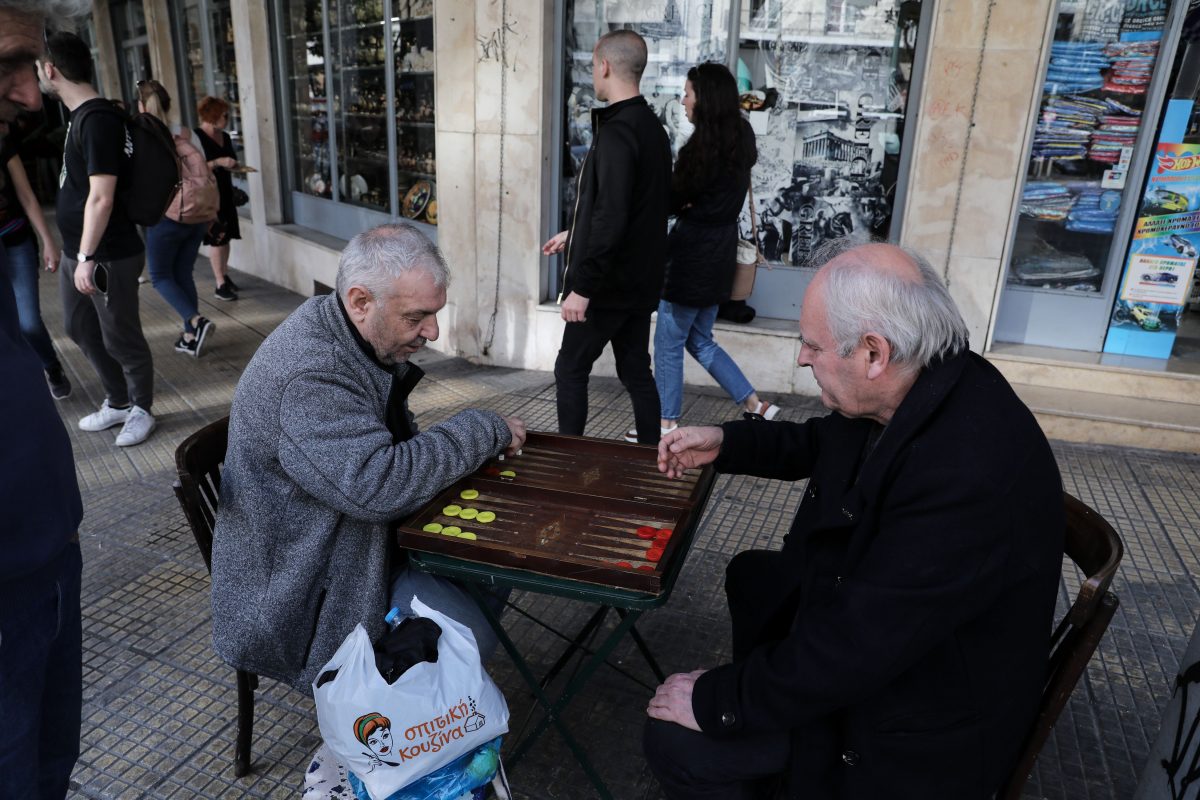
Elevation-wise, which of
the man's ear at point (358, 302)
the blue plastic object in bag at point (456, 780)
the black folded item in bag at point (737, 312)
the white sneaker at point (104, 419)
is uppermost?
the man's ear at point (358, 302)

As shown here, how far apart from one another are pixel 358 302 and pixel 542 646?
1434mm

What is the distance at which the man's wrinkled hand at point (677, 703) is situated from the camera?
1673 millimetres

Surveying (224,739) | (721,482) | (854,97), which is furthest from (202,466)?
(854,97)

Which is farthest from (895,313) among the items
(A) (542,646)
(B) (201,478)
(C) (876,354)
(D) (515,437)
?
(A) (542,646)

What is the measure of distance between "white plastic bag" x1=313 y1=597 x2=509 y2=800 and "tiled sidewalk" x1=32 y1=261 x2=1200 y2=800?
68cm

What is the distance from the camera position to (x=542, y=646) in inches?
111

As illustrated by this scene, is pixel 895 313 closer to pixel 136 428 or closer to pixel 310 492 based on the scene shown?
pixel 310 492

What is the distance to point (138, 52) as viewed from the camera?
11.3 metres

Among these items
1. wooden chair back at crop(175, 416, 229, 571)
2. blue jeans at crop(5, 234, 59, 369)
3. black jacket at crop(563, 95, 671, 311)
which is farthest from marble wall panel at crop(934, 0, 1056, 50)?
blue jeans at crop(5, 234, 59, 369)

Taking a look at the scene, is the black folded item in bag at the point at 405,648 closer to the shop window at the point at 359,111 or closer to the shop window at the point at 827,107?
the shop window at the point at 827,107

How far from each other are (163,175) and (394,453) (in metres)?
3.23

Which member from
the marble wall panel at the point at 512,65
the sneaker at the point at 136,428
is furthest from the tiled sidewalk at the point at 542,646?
the marble wall panel at the point at 512,65

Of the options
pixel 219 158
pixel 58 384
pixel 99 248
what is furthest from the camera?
pixel 219 158

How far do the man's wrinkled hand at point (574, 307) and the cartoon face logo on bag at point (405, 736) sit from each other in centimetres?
216
